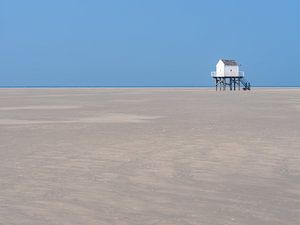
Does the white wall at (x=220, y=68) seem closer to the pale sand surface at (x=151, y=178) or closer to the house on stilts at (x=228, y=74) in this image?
the house on stilts at (x=228, y=74)

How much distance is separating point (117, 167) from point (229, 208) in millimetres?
3257

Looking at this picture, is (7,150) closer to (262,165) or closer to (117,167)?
(117,167)

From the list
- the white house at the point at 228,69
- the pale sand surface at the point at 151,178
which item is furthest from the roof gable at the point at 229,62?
the pale sand surface at the point at 151,178

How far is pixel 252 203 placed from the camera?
20.2ft

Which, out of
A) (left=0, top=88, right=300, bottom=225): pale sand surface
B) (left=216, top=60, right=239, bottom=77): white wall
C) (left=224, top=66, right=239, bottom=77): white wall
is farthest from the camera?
(left=224, top=66, right=239, bottom=77): white wall

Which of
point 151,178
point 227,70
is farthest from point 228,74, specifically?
point 151,178

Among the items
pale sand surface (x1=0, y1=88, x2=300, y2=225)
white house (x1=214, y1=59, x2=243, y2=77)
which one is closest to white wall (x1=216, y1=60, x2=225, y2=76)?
white house (x1=214, y1=59, x2=243, y2=77)

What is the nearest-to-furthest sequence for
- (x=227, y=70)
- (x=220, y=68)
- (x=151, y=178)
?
(x=151, y=178), (x=227, y=70), (x=220, y=68)

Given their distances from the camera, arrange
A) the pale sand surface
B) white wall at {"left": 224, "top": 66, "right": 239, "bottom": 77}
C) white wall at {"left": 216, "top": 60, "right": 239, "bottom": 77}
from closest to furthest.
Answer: the pale sand surface < white wall at {"left": 216, "top": 60, "right": 239, "bottom": 77} < white wall at {"left": 224, "top": 66, "right": 239, "bottom": 77}

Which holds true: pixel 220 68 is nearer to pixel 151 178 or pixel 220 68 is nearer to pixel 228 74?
pixel 228 74

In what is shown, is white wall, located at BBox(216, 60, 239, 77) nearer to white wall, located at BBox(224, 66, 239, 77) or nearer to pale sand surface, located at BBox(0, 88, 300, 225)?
white wall, located at BBox(224, 66, 239, 77)

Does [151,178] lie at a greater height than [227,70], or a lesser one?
greater

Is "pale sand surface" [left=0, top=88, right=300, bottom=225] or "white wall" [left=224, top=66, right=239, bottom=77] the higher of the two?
"pale sand surface" [left=0, top=88, right=300, bottom=225]

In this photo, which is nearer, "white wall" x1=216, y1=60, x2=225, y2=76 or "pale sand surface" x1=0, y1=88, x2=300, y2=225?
"pale sand surface" x1=0, y1=88, x2=300, y2=225
